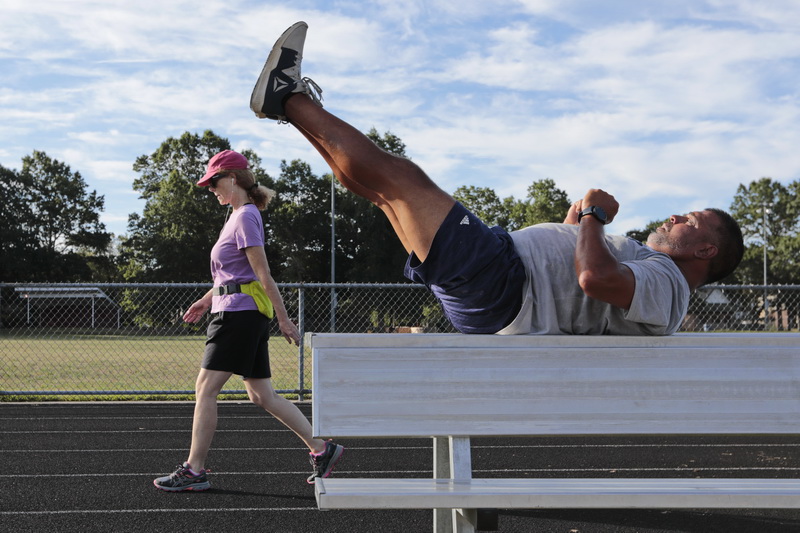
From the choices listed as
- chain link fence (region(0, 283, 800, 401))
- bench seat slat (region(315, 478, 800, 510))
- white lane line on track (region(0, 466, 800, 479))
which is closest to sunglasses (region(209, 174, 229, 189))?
white lane line on track (region(0, 466, 800, 479))

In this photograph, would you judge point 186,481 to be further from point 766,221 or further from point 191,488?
point 766,221

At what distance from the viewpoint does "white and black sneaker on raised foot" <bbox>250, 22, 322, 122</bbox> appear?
8.75 ft

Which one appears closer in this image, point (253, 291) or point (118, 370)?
point (253, 291)

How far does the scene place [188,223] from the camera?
47000 mm

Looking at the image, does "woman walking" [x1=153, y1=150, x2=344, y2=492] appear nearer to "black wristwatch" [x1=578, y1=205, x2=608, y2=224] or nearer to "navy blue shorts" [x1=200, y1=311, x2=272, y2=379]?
"navy blue shorts" [x1=200, y1=311, x2=272, y2=379]

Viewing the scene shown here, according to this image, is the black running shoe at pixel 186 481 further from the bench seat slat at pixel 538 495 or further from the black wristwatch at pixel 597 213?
the black wristwatch at pixel 597 213

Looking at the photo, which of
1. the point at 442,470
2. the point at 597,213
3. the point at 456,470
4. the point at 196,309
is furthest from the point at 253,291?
the point at 597,213

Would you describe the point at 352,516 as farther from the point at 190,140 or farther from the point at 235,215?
the point at 190,140

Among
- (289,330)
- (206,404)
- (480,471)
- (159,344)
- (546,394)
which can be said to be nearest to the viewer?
(546,394)

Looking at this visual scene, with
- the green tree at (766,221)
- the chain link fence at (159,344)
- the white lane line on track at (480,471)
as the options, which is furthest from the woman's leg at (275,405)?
the green tree at (766,221)

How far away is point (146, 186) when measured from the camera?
171ft

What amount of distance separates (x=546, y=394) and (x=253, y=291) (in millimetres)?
2658

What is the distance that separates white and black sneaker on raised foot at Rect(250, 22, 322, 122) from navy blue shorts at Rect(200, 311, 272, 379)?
6.47ft

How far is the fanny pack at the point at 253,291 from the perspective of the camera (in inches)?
178
